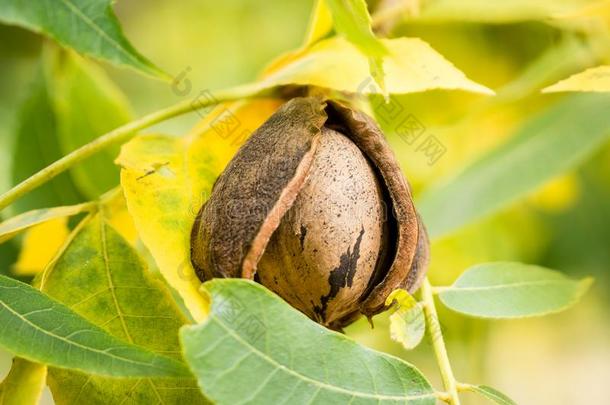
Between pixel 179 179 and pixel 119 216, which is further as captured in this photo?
pixel 119 216

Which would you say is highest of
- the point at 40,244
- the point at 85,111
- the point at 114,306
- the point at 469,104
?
the point at 469,104

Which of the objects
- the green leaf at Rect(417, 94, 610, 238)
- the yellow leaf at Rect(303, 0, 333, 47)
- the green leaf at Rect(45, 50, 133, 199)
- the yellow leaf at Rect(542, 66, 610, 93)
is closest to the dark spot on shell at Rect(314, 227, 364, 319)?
the yellow leaf at Rect(542, 66, 610, 93)

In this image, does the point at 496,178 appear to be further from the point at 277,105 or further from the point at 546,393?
the point at 546,393

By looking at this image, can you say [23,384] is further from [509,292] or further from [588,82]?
[588,82]

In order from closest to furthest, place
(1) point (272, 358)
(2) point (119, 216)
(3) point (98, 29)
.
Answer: (1) point (272, 358) < (3) point (98, 29) < (2) point (119, 216)

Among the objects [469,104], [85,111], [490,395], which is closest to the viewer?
[490,395]

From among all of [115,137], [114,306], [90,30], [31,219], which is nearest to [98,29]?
[90,30]
